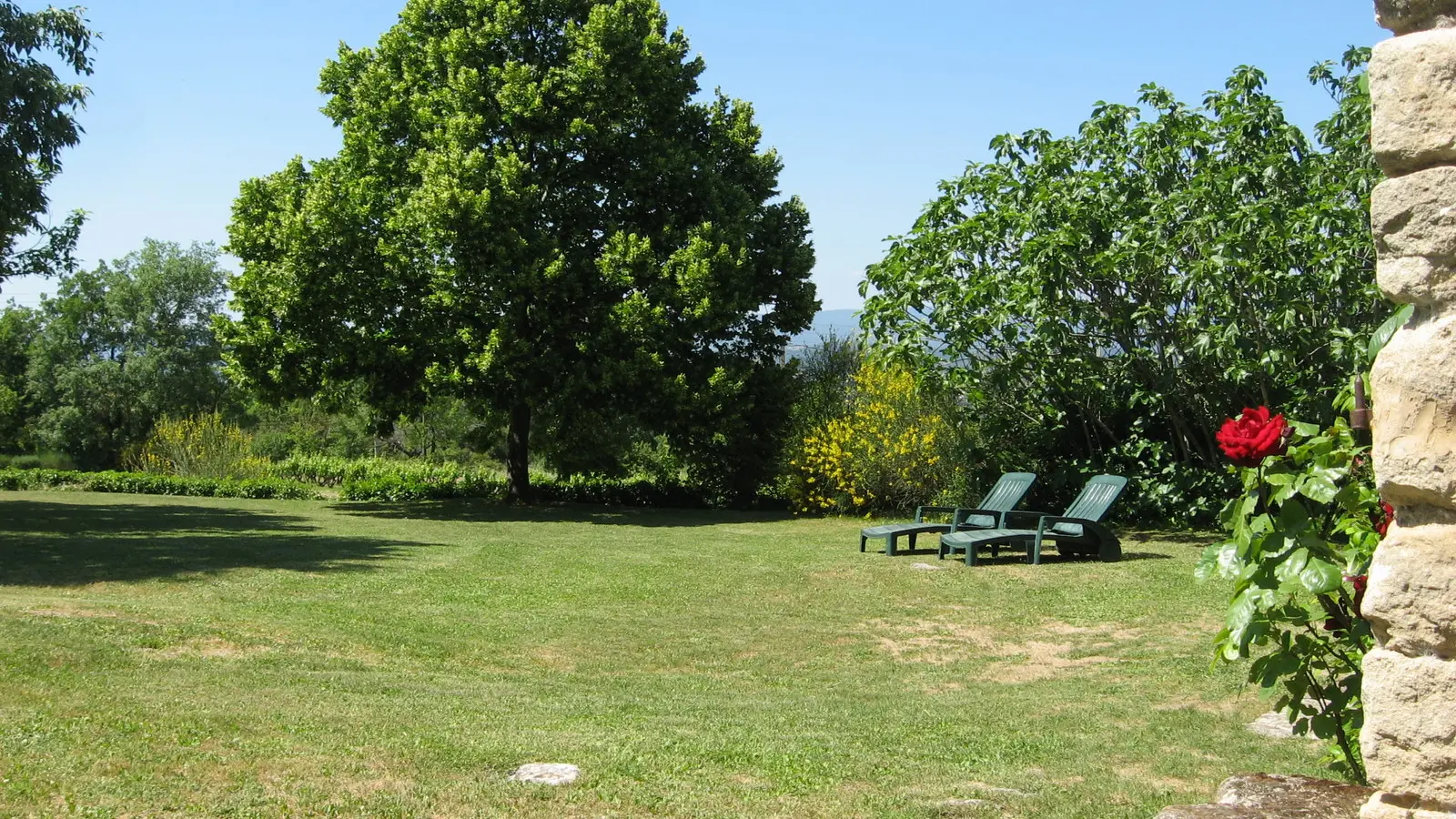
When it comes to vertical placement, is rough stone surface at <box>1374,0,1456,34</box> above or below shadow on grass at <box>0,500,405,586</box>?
above

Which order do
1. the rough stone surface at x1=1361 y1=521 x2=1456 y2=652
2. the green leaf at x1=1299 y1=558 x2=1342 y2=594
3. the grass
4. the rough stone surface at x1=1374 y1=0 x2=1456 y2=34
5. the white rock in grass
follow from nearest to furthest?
the rough stone surface at x1=1361 y1=521 x2=1456 y2=652 → the rough stone surface at x1=1374 y1=0 x2=1456 y2=34 → the green leaf at x1=1299 y1=558 x2=1342 y2=594 → the grass → the white rock in grass

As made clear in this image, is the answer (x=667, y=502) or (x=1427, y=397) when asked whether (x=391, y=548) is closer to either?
(x=667, y=502)

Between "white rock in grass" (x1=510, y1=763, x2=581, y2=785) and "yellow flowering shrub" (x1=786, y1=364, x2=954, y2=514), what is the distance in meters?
15.4

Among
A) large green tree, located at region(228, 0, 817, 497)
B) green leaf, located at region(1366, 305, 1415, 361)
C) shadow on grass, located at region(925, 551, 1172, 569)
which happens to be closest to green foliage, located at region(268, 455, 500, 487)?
large green tree, located at region(228, 0, 817, 497)

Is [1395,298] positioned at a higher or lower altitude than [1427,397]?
higher

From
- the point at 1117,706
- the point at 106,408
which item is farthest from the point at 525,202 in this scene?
the point at 106,408

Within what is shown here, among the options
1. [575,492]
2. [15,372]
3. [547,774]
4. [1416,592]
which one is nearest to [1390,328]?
[1416,592]

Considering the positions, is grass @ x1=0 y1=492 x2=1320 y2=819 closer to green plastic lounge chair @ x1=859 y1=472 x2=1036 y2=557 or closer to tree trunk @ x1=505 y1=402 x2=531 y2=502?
green plastic lounge chair @ x1=859 y1=472 x2=1036 y2=557

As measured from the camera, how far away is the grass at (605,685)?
16.9ft

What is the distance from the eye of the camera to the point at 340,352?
916 inches

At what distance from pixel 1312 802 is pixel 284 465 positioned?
32467mm

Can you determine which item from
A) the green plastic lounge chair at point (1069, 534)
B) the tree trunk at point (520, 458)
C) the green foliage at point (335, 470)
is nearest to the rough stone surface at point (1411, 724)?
the green plastic lounge chair at point (1069, 534)

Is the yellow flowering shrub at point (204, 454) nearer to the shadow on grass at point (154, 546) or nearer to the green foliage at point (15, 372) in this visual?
the shadow on grass at point (154, 546)

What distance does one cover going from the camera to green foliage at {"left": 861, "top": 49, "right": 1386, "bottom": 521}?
48.3ft
